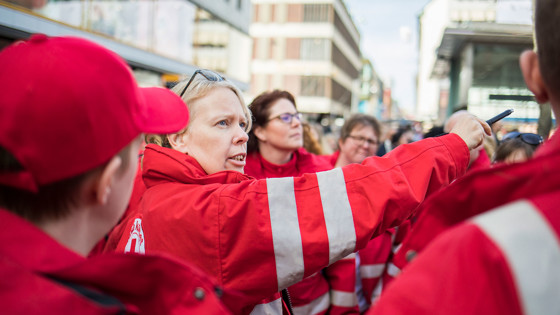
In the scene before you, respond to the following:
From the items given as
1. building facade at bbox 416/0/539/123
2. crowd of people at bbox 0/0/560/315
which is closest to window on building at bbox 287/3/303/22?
building facade at bbox 416/0/539/123

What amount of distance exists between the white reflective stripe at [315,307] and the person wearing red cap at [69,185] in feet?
5.52

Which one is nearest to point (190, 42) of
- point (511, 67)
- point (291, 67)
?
point (511, 67)

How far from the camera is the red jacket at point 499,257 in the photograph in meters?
0.81

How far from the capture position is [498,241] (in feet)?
2.70

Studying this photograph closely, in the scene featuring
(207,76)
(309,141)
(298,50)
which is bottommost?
(309,141)

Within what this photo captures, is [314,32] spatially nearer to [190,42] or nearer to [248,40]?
[248,40]

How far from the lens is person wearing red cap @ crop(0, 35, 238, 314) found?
3.26 ft

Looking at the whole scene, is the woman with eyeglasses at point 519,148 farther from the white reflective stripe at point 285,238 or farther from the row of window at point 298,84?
the row of window at point 298,84

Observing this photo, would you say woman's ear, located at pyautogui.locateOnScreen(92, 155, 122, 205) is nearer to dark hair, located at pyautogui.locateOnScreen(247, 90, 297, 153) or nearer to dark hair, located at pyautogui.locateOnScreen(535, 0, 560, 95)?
dark hair, located at pyautogui.locateOnScreen(535, 0, 560, 95)

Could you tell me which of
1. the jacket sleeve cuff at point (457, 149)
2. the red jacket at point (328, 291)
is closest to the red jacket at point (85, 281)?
the jacket sleeve cuff at point (457, 149)

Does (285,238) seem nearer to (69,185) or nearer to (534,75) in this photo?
(69,185)

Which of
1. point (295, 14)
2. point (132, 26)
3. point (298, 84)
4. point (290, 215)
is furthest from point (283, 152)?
point (295, 14)

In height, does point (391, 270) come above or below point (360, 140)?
below

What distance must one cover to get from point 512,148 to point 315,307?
1982 mm
